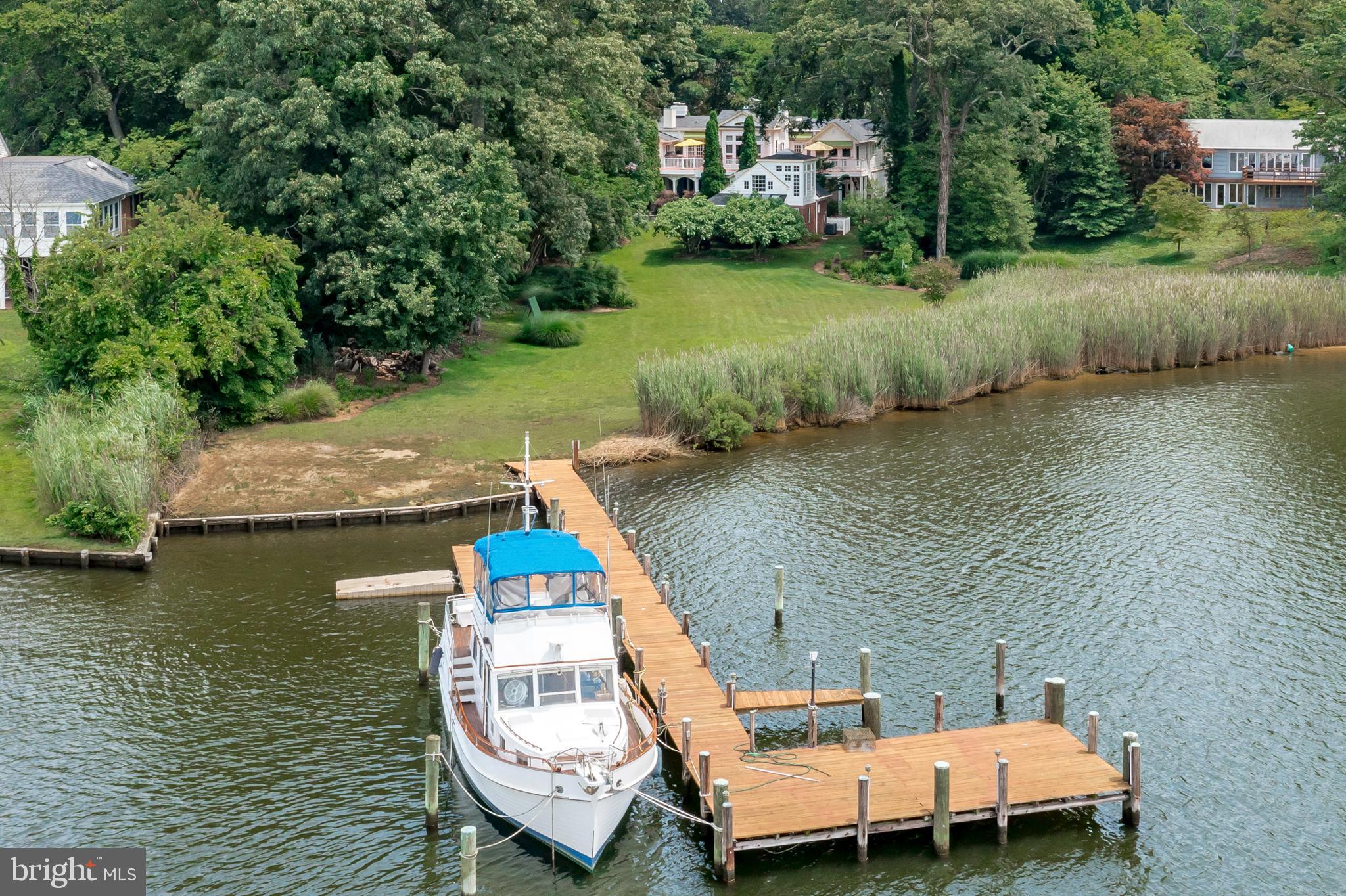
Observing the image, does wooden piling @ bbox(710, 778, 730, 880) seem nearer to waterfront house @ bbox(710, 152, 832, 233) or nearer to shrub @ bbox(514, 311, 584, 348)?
shrub @ bbox(514, 311, 584, 348)

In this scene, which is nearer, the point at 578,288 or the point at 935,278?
the point at 578,288

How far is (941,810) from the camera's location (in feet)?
87.4

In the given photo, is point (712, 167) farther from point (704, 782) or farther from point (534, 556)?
point (704, 782)

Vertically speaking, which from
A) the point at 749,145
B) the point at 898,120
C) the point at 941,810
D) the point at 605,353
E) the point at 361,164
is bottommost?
the point at 941,810

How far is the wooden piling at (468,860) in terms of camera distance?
25094 mm

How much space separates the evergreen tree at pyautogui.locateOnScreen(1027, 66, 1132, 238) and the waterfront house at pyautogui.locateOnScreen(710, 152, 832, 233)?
17.0 metres

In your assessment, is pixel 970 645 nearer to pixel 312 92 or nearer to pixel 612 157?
pixel 312 92

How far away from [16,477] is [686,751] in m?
32.0

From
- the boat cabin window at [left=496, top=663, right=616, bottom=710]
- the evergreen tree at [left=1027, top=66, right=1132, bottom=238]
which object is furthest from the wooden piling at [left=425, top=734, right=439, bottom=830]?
the evergreen tree at [left=1027, top=66, right=1132, bottom=238]

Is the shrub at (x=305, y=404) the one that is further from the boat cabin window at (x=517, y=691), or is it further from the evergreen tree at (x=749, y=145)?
the evergreen tree at (x=749, y=145)

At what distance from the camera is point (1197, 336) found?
229 feet

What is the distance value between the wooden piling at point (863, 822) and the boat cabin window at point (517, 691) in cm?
706

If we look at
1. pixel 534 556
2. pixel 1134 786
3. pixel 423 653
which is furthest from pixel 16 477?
pixel 1134 786

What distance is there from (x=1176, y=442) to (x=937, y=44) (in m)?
43.3
